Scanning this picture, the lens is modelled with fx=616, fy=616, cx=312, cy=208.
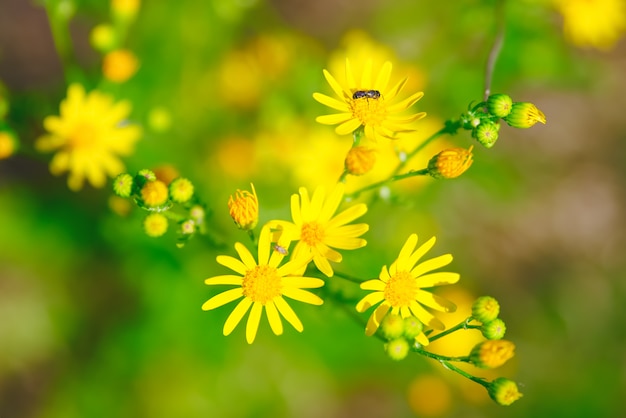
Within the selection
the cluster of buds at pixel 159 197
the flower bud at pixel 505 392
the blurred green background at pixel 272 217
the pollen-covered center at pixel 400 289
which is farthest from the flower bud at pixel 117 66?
the flower bud at pixel 505 392

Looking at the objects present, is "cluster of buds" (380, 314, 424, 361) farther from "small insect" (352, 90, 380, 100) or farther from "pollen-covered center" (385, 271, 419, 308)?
"small insect" (352, 90, 380, 100)

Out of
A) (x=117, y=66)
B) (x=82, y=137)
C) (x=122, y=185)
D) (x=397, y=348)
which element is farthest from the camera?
(x=82, y=137)

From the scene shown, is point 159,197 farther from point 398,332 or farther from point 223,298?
point 398,332

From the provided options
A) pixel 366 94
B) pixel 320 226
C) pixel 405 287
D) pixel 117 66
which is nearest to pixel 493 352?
pixel 405 287

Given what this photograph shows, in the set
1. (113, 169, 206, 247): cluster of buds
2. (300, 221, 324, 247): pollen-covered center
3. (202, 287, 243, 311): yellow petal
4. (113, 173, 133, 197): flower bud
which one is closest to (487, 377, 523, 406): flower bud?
(300, 221, 324, 247): pollen-covered center

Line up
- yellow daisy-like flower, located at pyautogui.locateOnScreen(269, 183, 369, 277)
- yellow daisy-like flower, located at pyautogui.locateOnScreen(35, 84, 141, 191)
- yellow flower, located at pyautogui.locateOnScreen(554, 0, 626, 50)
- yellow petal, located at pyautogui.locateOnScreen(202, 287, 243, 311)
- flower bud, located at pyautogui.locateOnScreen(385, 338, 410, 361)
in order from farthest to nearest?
1. yellow flower, located at pyautogui.locateOnScreen(554, 0, 626, 50)
2. yellow daisy-like flower, located at pyautogui.locateOnScreen(35, 84, 141, 191)
3. yellow daisy-like flower, located at pyautogui.locateOnScreen(269, 183, 369, 277)
4. yellow petal, located at pyautogui.locateOnScreen(202, 287, 243, 311)
5. flower bud, located at pyautogui.locateOnScreen(385, 338, 410, 361)

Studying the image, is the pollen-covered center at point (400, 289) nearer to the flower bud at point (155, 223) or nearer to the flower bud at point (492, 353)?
the flower bud at point (492, 353)
